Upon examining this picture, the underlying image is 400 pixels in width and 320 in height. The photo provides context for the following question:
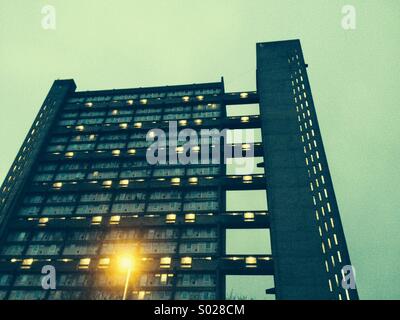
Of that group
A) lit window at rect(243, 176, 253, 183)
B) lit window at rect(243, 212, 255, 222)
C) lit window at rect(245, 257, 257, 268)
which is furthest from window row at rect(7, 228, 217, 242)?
lit window at rect(243, 176, 253, 183)

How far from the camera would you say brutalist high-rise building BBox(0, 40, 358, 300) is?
176 ft

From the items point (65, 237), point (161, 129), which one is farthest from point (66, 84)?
point (65, 237)

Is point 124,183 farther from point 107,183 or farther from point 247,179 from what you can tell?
point 247,179

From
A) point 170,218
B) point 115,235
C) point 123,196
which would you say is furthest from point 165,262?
point 123,196

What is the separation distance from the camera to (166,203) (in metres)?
64.5

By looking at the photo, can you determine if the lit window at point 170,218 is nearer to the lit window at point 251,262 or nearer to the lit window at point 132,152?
the lit window at point 251,262

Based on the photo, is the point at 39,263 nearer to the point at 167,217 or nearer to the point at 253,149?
the point at 167,217

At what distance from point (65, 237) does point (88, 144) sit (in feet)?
80.2

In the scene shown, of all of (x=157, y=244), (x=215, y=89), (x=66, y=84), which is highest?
(x=66, y=84)

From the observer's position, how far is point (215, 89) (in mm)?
85188

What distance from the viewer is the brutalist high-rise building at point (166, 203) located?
176ft

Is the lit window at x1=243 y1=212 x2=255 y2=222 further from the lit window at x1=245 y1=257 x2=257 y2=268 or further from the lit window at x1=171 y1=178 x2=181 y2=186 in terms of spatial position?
the lit window at x1=171 y1=178 x2=181 y2=186

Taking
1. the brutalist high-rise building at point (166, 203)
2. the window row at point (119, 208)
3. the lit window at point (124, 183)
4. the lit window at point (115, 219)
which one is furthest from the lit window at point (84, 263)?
the lit window at point (124, 183)
